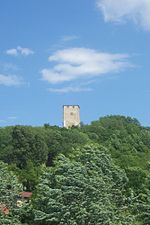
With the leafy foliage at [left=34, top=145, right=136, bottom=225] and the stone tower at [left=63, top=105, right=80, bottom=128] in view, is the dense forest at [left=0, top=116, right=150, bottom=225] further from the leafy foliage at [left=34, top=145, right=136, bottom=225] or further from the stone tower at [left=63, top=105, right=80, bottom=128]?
the stone tower at [left=63, top=105, right=80, bottom=128]

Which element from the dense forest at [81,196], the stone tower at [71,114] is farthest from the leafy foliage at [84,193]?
the stone tower at [71,114]

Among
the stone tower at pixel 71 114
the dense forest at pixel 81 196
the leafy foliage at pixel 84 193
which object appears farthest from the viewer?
the stone tower at pixel 71 114

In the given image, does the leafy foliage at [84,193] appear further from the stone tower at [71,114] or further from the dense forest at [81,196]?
the stone tower at [71,114]

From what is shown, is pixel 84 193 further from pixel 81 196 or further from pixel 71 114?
pixel 71 114

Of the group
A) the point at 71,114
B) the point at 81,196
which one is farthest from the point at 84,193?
the point at 71,114

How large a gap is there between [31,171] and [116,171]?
3731 cm

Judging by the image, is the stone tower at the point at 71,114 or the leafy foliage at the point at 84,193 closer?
the leafy foliage at the point at 84,193

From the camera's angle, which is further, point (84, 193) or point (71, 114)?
point (71, 114)

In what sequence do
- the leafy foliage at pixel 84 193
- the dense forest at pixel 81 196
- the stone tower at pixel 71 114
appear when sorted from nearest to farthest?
the leafy foliage at pixel 84 193 → the dense forest at pixel 81 196 → the stone tower at pixel 71 114

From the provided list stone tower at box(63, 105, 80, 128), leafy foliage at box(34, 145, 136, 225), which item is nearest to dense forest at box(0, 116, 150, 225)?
leafy foliage at box(34, 145, 136, 225)

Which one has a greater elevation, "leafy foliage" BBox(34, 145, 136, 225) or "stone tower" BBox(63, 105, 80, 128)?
"stone tower" BBox(63, 105, 80, 128)

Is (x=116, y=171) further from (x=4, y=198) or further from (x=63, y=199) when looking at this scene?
(x=4, y=198)

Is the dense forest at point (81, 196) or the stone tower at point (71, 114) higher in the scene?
the stone tower at point (71, 114)

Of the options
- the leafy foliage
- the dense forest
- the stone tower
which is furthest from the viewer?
the stone tower
